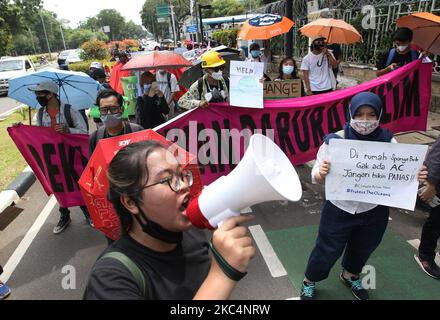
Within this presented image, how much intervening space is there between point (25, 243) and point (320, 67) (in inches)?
200

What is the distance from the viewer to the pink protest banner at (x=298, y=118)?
4133mm

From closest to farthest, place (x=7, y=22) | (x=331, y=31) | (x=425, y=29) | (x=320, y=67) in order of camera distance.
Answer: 1. (x=425, y=29)
2. (x=320, y=67)
3. (x=331, y=31)
4. (x=7, y=22)

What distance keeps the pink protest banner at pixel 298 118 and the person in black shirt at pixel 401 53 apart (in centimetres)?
56

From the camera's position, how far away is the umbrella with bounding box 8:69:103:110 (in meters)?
4.03

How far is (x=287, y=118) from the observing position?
4.24m

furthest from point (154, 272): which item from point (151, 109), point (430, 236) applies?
point (151, 109)

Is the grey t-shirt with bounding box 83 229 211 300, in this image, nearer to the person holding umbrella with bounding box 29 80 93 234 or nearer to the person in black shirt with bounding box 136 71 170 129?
the person holding umbrella with bounding box 29 80 93 234

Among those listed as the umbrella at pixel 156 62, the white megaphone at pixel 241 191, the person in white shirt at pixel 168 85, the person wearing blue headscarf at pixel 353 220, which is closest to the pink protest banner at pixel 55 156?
the umbrella at pixel 156 62

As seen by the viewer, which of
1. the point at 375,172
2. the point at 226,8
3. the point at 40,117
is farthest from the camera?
the point at 226,8

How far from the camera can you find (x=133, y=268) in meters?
1.13

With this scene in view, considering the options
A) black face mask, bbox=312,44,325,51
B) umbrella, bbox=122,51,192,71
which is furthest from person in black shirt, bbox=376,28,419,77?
umbrella, bbox=122,51,192,71

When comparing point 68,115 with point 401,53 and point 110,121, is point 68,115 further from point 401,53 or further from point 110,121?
point 401,53

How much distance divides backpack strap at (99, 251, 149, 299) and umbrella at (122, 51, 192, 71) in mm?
4591

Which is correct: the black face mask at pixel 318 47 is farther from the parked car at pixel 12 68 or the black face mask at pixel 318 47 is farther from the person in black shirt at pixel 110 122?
the parked car at pixel 12 68
